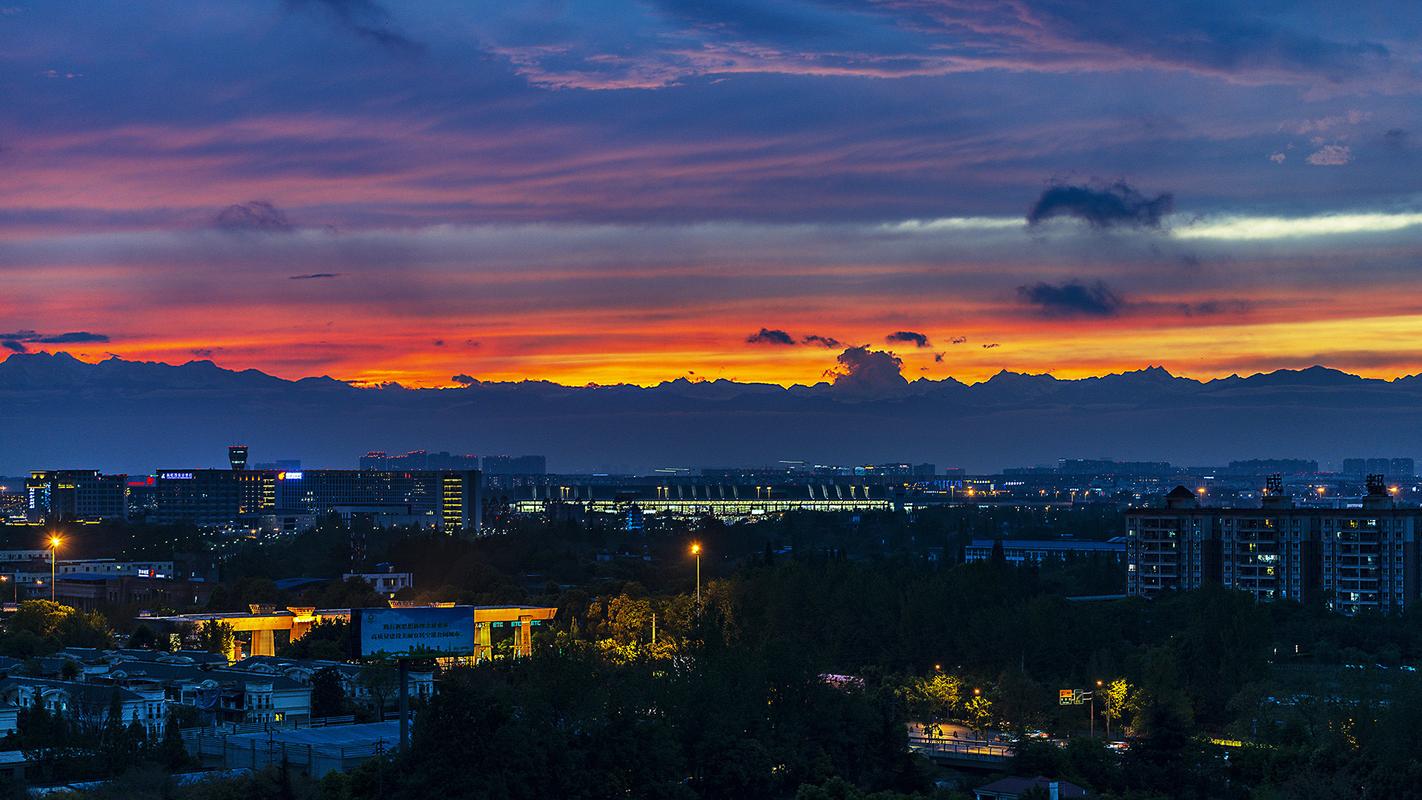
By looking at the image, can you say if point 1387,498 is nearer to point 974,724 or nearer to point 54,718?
point 974,724

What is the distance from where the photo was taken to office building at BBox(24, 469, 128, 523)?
183250 mm

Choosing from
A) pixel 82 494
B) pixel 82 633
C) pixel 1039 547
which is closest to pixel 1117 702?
pixel 82 633

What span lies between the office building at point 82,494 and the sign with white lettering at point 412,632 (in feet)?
509

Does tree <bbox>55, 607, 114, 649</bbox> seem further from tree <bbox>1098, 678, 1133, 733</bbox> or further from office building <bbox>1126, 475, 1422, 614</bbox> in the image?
Answer: office building <bbox>1126, 475, 1422, 614</bbox>

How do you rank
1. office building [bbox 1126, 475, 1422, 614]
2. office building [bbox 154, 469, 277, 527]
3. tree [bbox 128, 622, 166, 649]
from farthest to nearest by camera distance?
1. office building [bbox 154, 469, 277, 527]
2. office building [bbox 1126, 475, 1422, 614]
3. tree [bbox 128, 622, 166, 649]

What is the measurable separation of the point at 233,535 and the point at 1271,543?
98.4 meters

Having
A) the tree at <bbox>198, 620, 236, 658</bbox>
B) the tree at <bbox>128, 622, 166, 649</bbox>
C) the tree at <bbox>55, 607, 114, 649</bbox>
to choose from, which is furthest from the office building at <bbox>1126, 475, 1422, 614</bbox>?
the tree at <bbox>55, 607, 114, 649</bbox>

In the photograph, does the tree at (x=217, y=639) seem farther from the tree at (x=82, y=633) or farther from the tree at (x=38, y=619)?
the tree at (x=38, y=619)

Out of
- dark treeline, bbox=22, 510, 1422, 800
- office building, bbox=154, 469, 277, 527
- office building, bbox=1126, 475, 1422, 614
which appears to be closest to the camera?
dark treeline, bbox=22, 510, 1422, 800

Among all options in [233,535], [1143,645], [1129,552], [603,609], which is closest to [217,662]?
[603,609]

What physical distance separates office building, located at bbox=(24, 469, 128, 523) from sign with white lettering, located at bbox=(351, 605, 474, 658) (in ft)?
509

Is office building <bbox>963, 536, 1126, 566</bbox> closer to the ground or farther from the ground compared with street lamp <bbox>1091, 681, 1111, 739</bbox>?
farther from the ground

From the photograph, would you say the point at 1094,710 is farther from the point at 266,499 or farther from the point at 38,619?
the point at 266,499

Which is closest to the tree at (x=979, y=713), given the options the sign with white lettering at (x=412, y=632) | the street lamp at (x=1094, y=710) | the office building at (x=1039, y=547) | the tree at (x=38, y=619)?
the street lamp at (x=1094, y=710)
